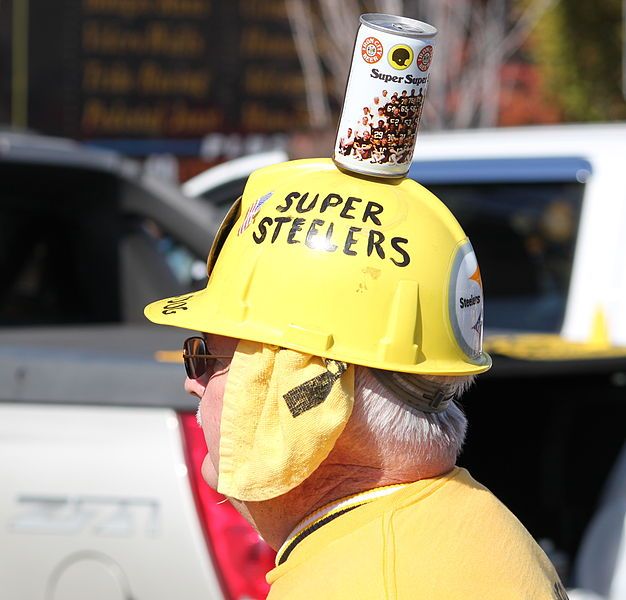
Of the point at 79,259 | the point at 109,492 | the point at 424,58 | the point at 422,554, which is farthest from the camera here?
the point at 79,259

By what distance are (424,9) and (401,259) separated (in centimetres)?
1013

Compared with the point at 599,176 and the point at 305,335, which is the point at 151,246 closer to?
the point at 599,176

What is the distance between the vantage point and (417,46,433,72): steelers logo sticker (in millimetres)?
1671

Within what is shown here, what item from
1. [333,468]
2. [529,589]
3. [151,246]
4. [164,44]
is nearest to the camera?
[529,589]

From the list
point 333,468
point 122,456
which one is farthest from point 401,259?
point 122,456

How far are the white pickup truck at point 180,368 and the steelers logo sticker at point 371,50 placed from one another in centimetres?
125

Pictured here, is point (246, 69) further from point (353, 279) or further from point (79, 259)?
point (353, 279)

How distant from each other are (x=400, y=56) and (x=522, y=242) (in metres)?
3.43

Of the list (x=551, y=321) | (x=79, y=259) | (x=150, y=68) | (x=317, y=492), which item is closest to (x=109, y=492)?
(x=317, y=492)

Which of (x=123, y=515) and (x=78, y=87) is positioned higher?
(x=123, y=515)

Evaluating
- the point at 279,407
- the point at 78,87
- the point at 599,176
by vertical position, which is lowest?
the point at 78,87

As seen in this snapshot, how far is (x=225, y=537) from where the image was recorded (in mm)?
2684

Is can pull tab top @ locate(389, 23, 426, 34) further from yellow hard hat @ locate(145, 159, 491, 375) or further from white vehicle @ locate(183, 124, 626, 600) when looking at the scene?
white vehicle @ locate(183, 124, 626, 600)

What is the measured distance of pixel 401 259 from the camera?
1.58 meters
